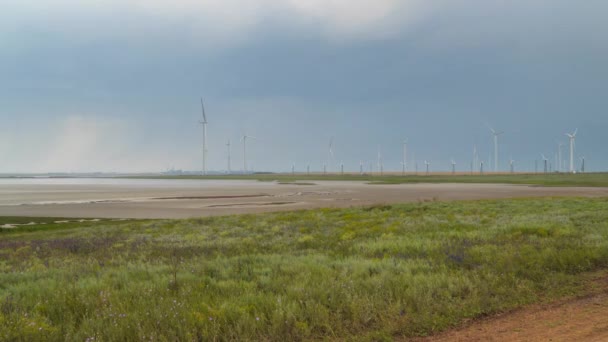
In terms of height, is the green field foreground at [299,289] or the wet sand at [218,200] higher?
Answer: the green field foreground at [299,289]

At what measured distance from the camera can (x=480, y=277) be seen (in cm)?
1123

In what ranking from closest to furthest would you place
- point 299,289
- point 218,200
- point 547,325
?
1. point 547,325
2. point 299,289
3. point 218,200

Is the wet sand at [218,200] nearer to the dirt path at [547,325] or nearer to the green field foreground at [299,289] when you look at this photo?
the green field foreground at [299,289]

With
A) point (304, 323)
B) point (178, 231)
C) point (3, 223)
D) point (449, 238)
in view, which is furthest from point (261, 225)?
point (3, 223)

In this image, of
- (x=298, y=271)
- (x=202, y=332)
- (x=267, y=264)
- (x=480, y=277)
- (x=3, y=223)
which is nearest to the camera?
(x=202, y=332)

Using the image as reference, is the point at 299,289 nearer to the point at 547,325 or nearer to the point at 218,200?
the point at 547,325

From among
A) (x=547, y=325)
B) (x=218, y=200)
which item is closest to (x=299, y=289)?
(x=547, y=325)

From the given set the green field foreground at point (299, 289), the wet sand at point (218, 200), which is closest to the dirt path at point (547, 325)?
the green field foreground at point (299, 289)

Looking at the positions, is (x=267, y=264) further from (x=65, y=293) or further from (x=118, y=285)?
(x=65, y=293)

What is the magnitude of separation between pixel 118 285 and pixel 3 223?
37640 mm

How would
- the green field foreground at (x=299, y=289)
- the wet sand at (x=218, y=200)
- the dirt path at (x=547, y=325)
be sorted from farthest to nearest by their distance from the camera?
the wet sand at (x=218, y=200)
the green field foreground at (x=299, y=289)
the dirt path at (x=547, y=325)

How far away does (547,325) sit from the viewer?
8172mm

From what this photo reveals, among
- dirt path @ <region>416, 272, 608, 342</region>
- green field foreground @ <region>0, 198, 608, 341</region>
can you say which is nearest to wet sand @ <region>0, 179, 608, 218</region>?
green field foreground @ <region>0, 198, 608, 341</region>

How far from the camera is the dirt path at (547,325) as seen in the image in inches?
301
